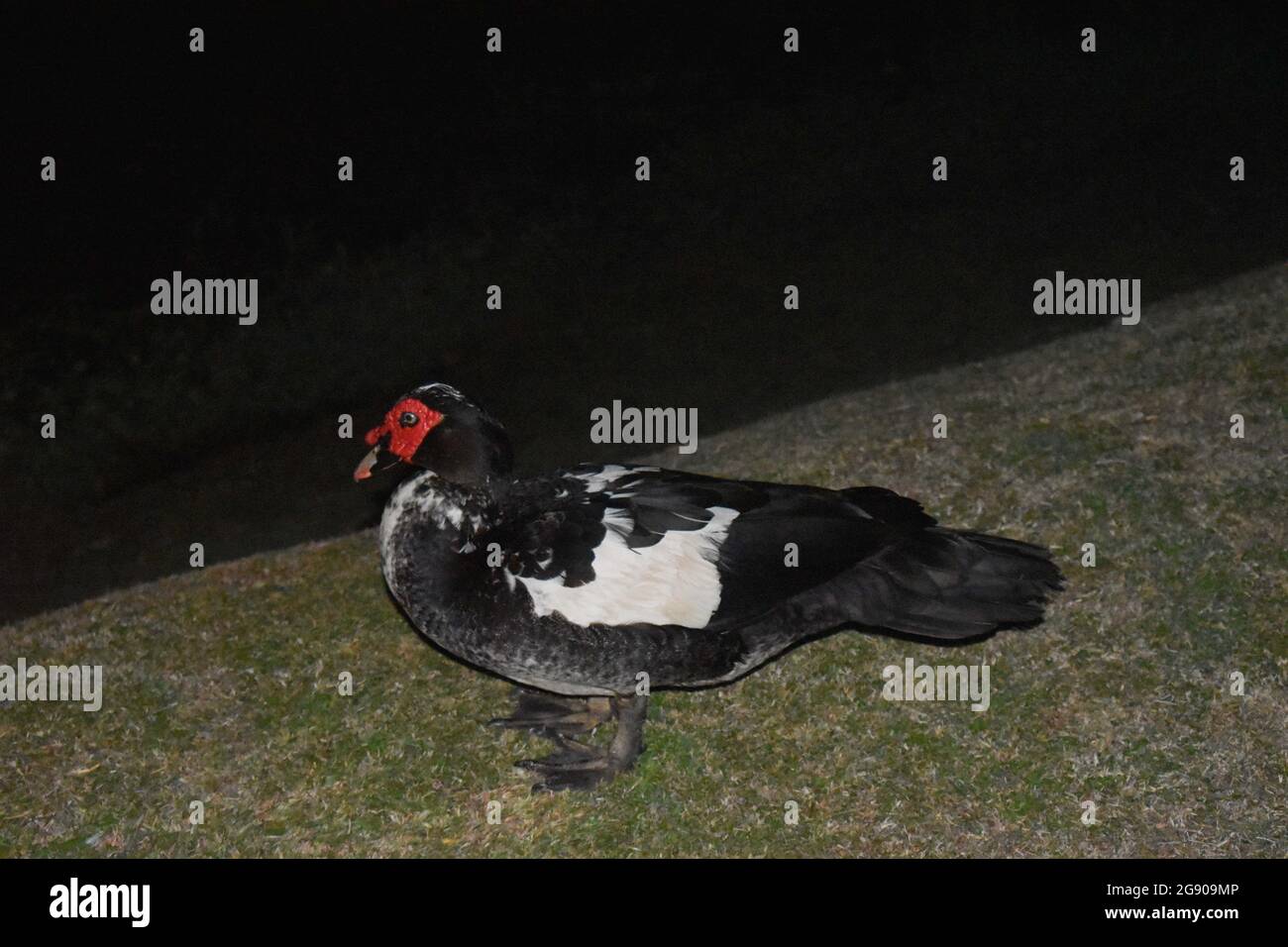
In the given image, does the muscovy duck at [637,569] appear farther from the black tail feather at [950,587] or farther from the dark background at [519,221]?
the dark background at [519,221]

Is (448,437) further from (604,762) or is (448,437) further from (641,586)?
(604,762)

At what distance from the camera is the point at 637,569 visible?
4391 mm

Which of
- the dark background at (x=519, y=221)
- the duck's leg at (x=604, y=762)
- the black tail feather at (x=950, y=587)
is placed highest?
the dark background at (x=519, y=221)

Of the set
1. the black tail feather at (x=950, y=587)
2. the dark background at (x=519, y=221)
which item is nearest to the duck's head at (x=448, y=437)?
the black tail feather at (x=950, y=587)

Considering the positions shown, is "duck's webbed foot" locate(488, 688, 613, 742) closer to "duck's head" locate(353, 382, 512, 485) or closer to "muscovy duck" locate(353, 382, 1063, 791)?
"muscovy duck" locate(353, 382, 1063, 791)

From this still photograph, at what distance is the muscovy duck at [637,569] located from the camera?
4.37 m

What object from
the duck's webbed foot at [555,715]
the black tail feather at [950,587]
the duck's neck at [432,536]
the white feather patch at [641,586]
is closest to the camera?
the white feather patch at [641,586]

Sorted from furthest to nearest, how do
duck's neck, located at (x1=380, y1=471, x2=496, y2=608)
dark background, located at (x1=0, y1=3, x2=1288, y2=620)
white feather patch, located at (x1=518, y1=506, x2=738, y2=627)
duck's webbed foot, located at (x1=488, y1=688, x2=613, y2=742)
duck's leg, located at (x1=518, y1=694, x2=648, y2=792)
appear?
dark background, located at (x1=0, y1=3, x2=1288, y2=620) < duck's webbed foot, located at (x1=488, y1=688, x2=613, y2=742) < duck's leg, located at (x1=518, y1=694, x2=648, y2=792) < duck's neck, located at (x1=380, y1=471, x2=496, y2=608) < white feather patch, located at (x1=518, y1=506, x2=738, y2=627)

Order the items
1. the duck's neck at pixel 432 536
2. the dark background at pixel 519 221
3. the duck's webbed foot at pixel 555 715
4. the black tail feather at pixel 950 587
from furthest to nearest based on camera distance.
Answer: the dark background at pixel 519 221, the duck's webbed foot at pixel 555 715, the black tail feather at pixel 950 587, the duck's neck at pixel 432 536

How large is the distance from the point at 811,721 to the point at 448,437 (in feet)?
6.88

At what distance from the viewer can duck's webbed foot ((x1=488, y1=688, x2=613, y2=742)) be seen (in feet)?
17.0

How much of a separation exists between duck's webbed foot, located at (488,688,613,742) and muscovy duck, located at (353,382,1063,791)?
0.33 meters

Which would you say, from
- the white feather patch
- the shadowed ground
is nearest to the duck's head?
the white feather patch

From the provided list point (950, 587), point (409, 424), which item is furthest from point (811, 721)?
point (409, 424)
